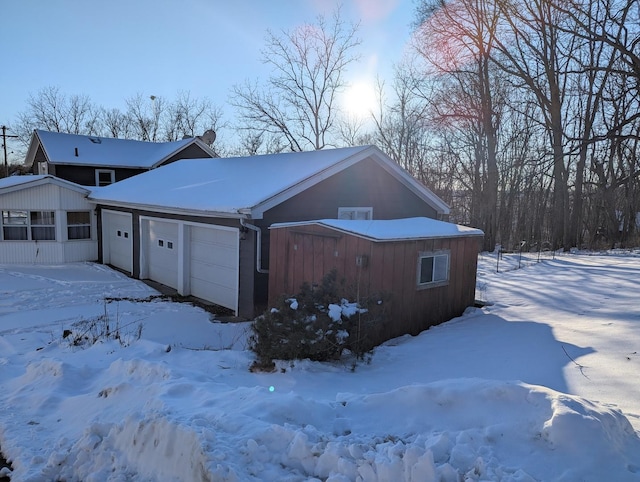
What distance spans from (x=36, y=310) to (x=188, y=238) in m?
3.94

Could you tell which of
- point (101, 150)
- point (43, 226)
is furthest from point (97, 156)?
point (43, 226)

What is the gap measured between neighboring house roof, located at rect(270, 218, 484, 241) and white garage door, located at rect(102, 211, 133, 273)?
8.43 meters

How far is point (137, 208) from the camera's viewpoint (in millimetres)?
14422

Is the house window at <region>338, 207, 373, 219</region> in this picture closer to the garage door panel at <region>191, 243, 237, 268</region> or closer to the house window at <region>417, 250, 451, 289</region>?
the garage door panel at <region>191, 243, 237, 268</region>

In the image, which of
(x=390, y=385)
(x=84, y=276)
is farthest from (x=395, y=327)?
(x=84, y=276)

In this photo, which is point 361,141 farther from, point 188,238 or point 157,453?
point 157,453

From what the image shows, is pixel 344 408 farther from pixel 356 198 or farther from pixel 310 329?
pixel 356 198

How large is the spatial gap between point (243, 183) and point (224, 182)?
1113 millimetres

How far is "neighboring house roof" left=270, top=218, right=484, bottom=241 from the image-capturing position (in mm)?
7793

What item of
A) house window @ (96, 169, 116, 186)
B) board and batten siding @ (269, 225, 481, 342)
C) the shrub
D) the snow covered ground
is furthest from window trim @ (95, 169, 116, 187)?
the shrub

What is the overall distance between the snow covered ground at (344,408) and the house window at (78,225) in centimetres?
976

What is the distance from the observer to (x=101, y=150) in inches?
1054

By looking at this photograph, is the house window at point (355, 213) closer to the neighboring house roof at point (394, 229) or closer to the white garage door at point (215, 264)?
the neighboring house roof at point (394, 229)

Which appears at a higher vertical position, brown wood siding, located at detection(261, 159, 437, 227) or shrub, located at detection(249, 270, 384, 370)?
brown wood siding, located at detection(261, 159, 437, 227)
